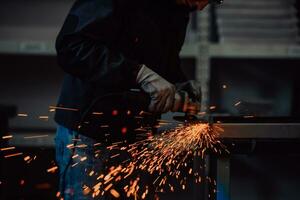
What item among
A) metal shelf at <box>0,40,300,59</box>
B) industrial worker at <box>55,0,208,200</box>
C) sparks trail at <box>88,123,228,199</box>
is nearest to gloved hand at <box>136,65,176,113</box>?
industrial worker at <box>55,0,208,200</box>

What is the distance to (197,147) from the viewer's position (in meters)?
1.39

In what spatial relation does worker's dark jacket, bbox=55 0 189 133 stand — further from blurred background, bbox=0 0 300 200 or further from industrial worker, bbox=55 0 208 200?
blurred background, bbox=0 0 300 200

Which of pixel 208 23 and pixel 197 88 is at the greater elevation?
pixel 208 23

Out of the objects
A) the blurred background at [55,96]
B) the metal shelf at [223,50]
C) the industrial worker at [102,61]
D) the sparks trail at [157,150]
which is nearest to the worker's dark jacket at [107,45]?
the industrial worker at [102,61]

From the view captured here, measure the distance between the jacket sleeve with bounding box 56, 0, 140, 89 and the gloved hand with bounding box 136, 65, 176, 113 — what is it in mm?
49

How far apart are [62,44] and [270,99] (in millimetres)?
1357

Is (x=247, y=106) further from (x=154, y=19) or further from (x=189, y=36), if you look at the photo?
(x=154, y=19)

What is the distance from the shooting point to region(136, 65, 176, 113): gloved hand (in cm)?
127

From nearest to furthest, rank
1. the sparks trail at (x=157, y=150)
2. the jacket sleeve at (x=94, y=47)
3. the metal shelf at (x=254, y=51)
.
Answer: the jacket sleeve at (x=94, y=47), the sparks trail at (x=157, y=150), the metal shelf at (x=254, y=51)

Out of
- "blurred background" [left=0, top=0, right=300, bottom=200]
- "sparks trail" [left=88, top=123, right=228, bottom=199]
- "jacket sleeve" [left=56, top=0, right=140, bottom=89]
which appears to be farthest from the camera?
"blurred background" [left=0, top=0, right=300, bottom=200]

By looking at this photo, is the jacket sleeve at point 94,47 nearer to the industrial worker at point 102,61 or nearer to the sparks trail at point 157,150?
the industrial worker at point 102,61

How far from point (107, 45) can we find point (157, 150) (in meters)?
0.46

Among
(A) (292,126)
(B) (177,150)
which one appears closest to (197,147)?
(B) (177,150)

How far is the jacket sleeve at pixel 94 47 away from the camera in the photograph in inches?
47.6
